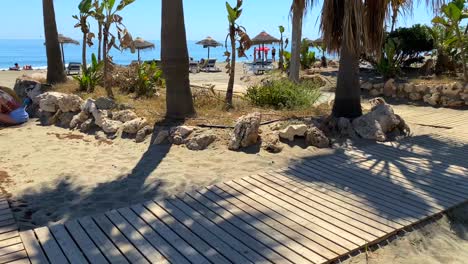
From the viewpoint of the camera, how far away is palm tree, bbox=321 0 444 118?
773cm

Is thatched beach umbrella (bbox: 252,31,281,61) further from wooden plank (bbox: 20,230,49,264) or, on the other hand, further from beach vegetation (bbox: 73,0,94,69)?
wooden plank (bbox: 20,230,49,264)

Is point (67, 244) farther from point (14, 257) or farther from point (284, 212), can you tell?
point (284, 212)

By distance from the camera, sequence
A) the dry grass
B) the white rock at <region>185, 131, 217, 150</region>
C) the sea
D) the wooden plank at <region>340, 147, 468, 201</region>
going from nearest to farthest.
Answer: the wooden plank at <region>340, 147, 468, 201</region>, the white rock at <region>185, 131, 217, 150</region>, the dry grass, the sea

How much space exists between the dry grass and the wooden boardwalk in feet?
8.49

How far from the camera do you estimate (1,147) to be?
24.3 feet

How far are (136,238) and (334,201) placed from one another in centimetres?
212

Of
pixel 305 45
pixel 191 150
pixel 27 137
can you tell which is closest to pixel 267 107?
pixel 191 150

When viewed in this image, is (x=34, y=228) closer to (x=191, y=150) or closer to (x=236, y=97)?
(x=191, y=150)

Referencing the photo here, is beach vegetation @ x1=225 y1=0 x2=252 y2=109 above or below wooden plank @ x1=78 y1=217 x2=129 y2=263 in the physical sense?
above

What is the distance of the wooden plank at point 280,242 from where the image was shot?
3.38m

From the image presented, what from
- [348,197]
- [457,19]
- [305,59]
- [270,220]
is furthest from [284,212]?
[305,59]

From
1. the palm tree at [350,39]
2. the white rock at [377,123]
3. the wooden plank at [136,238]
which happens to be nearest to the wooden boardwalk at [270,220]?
the wooden plank at [136,238]

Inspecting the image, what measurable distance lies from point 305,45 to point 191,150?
13.9 meters

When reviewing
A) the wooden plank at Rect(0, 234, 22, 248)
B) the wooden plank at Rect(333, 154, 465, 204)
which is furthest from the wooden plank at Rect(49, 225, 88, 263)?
the wooden plank at Rect(333, 154, 465, 204)
